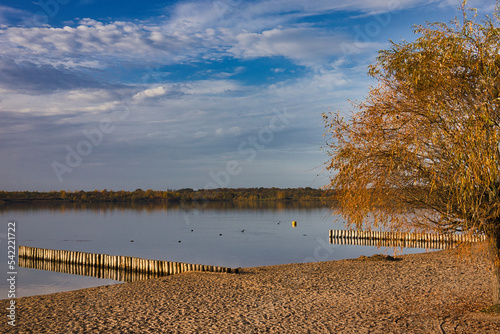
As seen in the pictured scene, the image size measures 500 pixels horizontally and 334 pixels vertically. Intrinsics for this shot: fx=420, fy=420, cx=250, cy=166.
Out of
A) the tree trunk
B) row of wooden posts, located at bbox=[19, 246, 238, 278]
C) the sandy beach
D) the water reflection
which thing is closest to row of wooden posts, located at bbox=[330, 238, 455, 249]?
the sandy beach

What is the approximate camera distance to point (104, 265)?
72.8 ft

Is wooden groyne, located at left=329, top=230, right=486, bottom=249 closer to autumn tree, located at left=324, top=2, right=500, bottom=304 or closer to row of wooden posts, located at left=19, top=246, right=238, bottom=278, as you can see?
row of wooden posts, located at left=19, top=246, right=238, bottom=278

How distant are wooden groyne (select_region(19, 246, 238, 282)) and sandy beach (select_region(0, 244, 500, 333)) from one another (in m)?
1.75

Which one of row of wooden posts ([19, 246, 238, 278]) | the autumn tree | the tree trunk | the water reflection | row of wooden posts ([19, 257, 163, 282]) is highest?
the autumn tree

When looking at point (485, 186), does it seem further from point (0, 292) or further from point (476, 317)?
point (0, 292)

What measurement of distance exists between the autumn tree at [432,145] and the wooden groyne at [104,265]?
8.24m

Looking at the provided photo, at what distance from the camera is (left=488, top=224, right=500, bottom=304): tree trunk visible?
870cm

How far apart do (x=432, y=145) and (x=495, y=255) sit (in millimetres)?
2776

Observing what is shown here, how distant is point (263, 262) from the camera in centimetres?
2748

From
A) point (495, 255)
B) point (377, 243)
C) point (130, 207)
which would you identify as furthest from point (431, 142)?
point (130, 207)

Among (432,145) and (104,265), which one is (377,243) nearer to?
(104,265)

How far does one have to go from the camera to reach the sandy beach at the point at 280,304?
9023 mm

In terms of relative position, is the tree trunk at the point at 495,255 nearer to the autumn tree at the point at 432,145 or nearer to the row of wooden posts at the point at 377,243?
the autumn tree at the point at 432,145

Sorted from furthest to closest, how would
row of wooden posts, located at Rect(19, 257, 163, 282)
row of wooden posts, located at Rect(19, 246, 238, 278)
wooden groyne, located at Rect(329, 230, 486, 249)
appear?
wooden groyne, located at Rect(329, 230, 486, 249) < row of wooden posts, located at Rect(19, 257, 163, 282) < row of wooden posts, located at Rect(19, 246, 238, 278)
